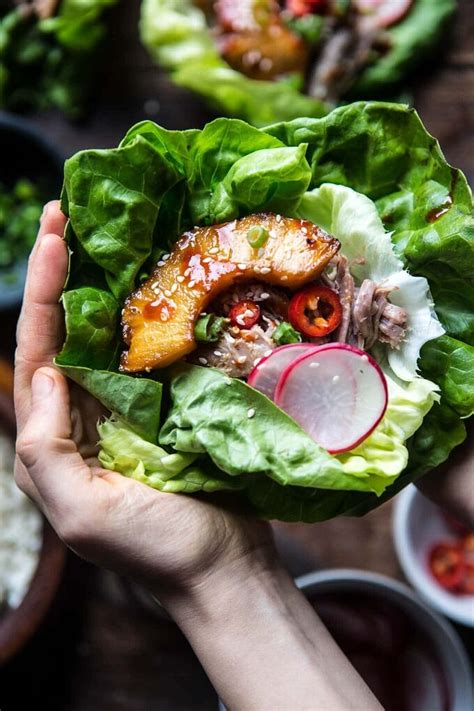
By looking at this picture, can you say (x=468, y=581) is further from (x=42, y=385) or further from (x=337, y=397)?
(x=42, y=385)

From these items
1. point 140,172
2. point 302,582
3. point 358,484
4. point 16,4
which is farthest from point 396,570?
point 16,4

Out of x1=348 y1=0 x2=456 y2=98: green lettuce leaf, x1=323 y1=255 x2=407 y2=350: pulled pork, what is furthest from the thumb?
x1=348 y1=0 x2=456 y2=98: green lettuce leaf

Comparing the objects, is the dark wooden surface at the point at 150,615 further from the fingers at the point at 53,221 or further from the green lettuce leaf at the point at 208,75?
the fingers at the point at 53,221

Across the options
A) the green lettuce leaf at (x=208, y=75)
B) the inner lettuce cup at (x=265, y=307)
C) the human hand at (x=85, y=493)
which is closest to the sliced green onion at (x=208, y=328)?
the inner lettuce cup at (x=265, y=307)

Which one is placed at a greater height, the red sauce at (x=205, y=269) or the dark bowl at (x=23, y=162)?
the red sauce at (x=205, y=269)

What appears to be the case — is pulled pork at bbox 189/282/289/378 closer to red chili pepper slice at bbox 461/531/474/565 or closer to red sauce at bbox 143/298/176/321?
red sauce at bbox 143/298/176/321

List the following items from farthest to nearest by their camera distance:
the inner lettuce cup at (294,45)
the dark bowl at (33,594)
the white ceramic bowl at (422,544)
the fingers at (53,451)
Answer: the inner lettuce cup at (294,45)
the white ceramic bowl at (422,544)
the dark bowl at (33,594)
the fingers at (53,451)
